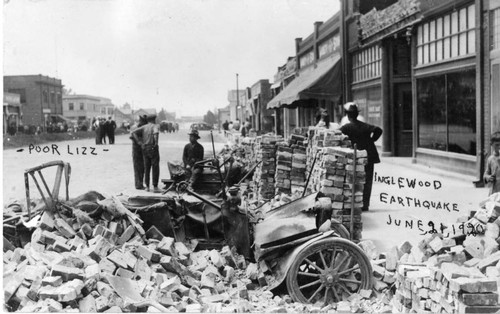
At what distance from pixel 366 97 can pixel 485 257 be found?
14.4 meters

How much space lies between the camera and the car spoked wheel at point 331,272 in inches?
212

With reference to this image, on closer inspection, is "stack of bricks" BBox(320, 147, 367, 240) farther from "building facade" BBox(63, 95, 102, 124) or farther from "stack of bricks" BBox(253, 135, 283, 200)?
"building facade" BBox(63, 95, 102, 124)

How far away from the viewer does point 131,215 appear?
21.0 feet

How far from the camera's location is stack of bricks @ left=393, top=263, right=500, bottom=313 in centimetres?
435

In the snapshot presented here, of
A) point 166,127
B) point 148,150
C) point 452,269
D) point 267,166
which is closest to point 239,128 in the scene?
point 166,127

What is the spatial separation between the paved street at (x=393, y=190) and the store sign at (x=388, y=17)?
13.0 feet

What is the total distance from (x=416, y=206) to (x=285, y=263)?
4205mm

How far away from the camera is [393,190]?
11.2 meters

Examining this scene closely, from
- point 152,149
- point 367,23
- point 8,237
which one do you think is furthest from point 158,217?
point 367,23

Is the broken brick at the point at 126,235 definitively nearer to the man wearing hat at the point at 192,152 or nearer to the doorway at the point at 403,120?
the man wearing hat at the point at 192,152

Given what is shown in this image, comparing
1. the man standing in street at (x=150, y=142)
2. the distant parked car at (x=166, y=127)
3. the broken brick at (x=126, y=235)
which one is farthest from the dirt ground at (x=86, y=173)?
the distant parked car at (x=166, y=127)

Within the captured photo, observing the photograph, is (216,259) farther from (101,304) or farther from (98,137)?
(98,137)

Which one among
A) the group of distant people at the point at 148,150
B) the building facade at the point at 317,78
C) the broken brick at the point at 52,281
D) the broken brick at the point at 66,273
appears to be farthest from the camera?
the building facade at the point at 317,78

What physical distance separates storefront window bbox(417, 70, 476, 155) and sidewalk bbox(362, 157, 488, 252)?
73 centimetres
